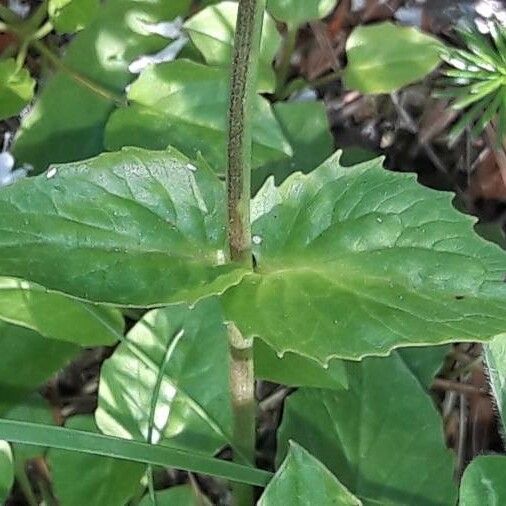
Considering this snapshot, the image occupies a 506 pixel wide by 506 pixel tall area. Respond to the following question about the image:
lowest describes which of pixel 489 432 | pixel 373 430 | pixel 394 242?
pixel 489 432

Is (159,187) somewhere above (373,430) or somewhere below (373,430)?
above

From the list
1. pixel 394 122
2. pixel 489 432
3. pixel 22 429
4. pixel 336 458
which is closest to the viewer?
pixel 22 429

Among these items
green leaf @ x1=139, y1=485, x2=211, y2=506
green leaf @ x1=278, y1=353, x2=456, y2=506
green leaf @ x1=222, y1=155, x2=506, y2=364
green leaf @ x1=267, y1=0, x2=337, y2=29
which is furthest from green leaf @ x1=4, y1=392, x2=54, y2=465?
green leaf @ x1=267, y1=0, x2=337, y2=29

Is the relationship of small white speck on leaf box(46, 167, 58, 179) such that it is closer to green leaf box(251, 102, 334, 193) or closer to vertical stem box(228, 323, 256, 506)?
vertical stem box(228, 323, 256, 506)

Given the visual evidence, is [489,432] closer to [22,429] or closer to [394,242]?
[394,242]

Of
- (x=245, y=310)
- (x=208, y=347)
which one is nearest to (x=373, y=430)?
(x=208, y=347)

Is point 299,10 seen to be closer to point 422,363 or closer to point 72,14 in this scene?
point 72,14
